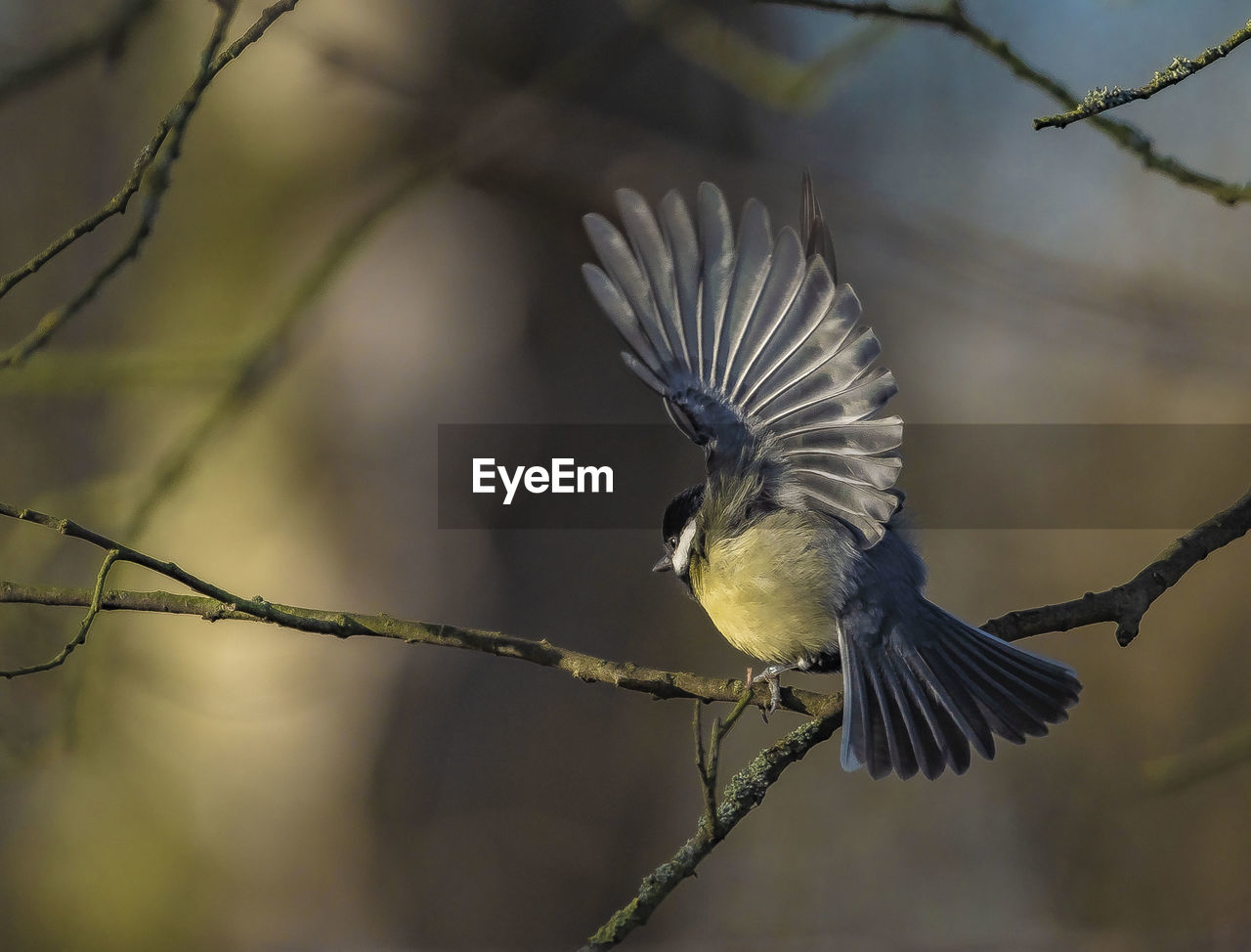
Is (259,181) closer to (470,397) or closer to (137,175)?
(470,397)

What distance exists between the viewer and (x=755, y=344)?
1.70 metres

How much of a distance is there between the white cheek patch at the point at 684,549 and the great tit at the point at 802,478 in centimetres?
2

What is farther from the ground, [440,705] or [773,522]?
[773,522]

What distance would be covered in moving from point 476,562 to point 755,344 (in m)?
1.62

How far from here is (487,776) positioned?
3.14 meters

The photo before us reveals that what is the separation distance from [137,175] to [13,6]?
2498 millimetres

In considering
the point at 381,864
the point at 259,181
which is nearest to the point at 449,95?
the point at 259,181

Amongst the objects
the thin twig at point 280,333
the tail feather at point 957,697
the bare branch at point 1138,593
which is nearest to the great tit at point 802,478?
the tail feather at point 957,697

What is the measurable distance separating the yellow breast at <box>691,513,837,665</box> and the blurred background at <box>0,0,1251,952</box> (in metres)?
1.24

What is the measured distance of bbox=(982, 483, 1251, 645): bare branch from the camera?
1.47 m

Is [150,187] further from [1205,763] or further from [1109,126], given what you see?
[1205,763]

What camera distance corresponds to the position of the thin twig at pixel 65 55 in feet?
5.20

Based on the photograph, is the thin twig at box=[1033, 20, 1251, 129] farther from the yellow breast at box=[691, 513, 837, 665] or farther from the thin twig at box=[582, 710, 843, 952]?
the yellow breast at box=[691, 513, 837, 665]

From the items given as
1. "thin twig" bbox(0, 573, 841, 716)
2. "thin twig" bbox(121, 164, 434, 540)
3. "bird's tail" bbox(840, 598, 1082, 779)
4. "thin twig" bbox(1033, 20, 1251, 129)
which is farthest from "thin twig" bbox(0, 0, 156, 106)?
"bird's tail" bbox(840, 598, 1082, 779)
